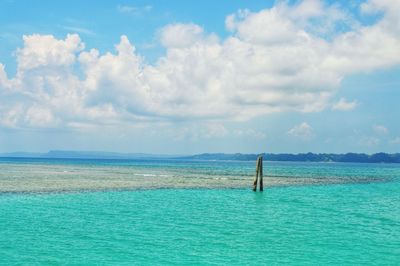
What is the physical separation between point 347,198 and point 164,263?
37.1 meters

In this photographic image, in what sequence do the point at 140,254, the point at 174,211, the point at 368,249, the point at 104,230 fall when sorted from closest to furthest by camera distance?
the point at 140,254 < the point at 368,249 < the point at 104,230 < the point at 174,211

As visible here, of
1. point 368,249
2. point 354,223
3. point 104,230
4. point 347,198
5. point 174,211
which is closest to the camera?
point 368,249

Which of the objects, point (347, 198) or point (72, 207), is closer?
point (72, 207)

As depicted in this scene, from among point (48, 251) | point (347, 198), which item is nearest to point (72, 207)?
point (48, 251)

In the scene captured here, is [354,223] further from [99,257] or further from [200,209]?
[99,257]

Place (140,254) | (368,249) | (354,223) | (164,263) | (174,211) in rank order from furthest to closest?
(174,211), (354,223), (368,249), (140,254), (164,263)

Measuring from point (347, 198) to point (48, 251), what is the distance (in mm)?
39596

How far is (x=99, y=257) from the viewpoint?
23.1 metres

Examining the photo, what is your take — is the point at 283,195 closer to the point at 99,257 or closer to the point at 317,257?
the point at 317,257

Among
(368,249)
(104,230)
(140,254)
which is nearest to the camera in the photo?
(140,254)

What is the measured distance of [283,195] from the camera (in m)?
56.8

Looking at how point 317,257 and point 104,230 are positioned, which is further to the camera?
point 104,230

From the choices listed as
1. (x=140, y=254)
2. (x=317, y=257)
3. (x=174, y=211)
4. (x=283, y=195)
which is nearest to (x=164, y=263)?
(x=140, y=254)

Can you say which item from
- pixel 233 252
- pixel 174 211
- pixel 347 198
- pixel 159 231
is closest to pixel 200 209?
pixel 174 211
